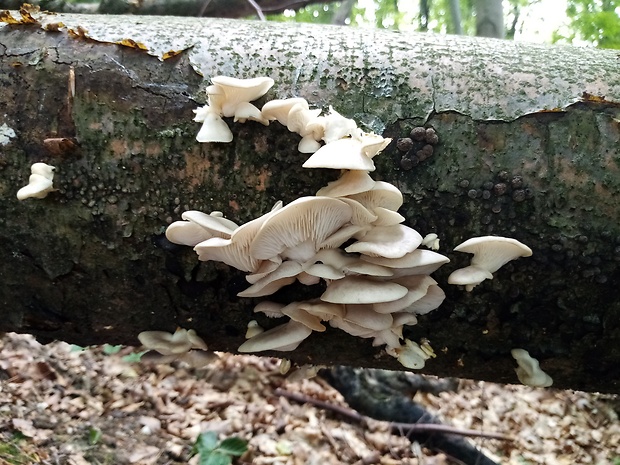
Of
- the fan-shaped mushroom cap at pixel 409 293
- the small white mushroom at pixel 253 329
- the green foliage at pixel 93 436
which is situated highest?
the fan-shaped mushroom cap at pixel 409 293

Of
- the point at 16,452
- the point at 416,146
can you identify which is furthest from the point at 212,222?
the point at 16,452

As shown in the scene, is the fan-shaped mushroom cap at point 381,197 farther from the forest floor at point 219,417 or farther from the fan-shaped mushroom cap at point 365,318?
the forest floor at point 219,417

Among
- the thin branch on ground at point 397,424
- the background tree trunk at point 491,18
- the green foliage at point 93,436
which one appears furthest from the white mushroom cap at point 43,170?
the background tree trunk at point 491,18

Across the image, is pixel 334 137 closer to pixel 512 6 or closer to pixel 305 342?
pixel 305 342

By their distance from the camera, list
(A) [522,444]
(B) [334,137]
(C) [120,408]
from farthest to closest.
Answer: (A) [522,444], (C) [120,408], (B) [334,137]

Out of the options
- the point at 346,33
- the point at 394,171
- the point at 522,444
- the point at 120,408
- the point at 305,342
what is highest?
the point at 346,33

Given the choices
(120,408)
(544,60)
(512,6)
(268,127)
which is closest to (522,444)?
(120,408)
